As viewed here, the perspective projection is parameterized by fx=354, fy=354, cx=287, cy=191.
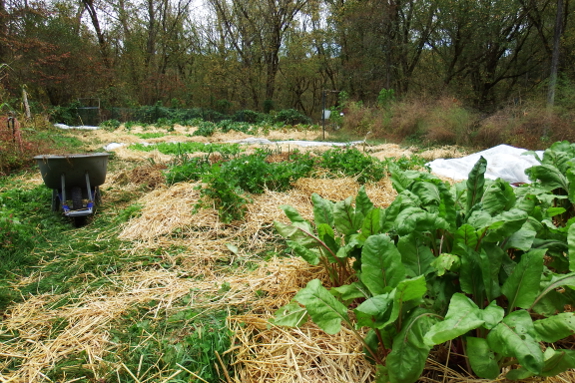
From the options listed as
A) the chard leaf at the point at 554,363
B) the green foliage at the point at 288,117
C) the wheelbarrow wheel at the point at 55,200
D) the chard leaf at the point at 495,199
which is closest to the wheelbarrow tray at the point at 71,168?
the wheelbarrow wheel at the point at 55,200

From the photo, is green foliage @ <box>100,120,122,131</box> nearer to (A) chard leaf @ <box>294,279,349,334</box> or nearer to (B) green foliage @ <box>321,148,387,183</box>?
(B) green foliage @ <box>321,148,387,183</box>

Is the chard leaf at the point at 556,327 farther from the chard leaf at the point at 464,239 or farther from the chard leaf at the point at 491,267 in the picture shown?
the chard leaf at the point at 464,239

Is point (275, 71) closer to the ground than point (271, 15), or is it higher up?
closer to the ground

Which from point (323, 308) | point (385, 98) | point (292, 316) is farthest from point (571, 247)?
point (385, 98)

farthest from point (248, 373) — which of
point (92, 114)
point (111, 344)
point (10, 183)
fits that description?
point (92, 114)

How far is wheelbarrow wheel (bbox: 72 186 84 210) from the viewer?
3562mm

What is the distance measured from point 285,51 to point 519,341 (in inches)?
1092

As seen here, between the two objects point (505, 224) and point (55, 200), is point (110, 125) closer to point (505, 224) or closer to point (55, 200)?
point (55, 200)

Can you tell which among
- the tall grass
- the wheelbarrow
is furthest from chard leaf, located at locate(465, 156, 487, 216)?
the tall grass

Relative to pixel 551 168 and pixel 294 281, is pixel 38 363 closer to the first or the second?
pixel 294 281

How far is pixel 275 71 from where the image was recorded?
85.9 ft

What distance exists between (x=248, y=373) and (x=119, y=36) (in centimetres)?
2878

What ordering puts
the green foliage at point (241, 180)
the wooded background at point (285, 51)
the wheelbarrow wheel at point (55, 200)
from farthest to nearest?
the wooded background at point (285, 51)
the wheelbarrow wheel at point (55, 200)
the green foliage at point (241, 180)

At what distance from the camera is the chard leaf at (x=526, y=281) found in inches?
43.1
